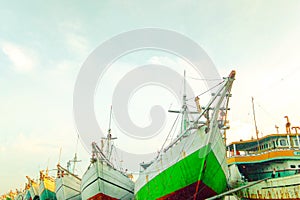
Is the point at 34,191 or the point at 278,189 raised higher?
the point at 34,191

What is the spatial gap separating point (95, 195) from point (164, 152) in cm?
782

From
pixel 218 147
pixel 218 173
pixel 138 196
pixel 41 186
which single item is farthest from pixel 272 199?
pixel 41 186

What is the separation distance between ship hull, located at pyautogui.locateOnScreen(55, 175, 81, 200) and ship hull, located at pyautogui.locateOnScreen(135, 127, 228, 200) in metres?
14.9

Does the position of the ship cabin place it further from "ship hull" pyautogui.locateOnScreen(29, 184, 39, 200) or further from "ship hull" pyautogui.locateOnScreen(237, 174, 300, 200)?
"ship hull" pyautogui.locateOnScreen(29, 184, 39, 200)

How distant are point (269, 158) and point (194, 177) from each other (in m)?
9.47

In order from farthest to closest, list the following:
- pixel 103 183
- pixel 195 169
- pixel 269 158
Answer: pixel 103 183, pixel 269 158, pixel 195 169

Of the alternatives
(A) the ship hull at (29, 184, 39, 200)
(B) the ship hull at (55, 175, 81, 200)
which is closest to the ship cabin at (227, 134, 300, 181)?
(B) the ship hull at (55, 175, 81, 200)

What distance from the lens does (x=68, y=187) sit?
26.7m

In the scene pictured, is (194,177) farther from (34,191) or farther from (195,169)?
(34,191)

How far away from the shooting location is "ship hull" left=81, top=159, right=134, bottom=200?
19922 millimetres

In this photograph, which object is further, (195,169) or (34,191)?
(34,191)

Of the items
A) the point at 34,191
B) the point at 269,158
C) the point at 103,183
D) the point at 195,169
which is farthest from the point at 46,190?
the point at 269,158

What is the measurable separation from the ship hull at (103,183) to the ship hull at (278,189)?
1102 centimetres

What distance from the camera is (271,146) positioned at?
22672 mm
